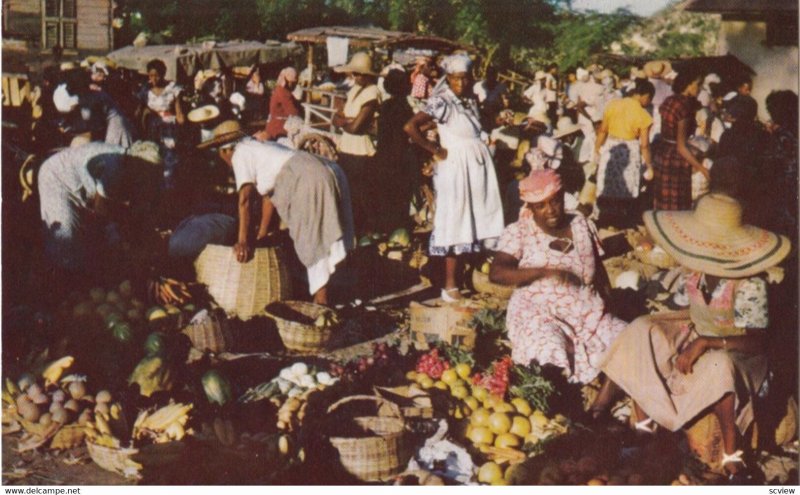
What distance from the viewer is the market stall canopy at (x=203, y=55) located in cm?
1758

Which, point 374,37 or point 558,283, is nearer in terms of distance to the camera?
point 558,283

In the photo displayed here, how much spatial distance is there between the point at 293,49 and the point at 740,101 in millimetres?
13267

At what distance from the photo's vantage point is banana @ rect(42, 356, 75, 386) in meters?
5.12

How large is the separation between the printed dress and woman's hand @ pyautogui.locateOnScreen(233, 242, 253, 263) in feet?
5.08

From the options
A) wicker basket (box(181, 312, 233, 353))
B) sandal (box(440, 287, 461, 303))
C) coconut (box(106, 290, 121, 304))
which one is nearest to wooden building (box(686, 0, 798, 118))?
sandal (box(440, 287, 461, 303))

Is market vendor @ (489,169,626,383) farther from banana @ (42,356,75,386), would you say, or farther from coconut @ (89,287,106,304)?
coconut @ (89,287,106,304)

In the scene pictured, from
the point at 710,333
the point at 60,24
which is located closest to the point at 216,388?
the point at 710,333

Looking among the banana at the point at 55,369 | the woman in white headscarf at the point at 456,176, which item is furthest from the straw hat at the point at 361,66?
the banana at the point at 55,369

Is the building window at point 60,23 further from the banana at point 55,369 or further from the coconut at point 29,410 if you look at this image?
the coconut at point 29,410

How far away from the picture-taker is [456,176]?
713 centimetres

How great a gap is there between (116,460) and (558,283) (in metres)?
2.60

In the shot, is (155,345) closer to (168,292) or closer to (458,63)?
(168,292)

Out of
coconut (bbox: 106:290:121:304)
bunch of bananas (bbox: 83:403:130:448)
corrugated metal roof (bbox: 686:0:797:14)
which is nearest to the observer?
bunch of bananas (bbox: 83:403:130:448)

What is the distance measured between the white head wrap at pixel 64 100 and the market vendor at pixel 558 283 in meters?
4.12
